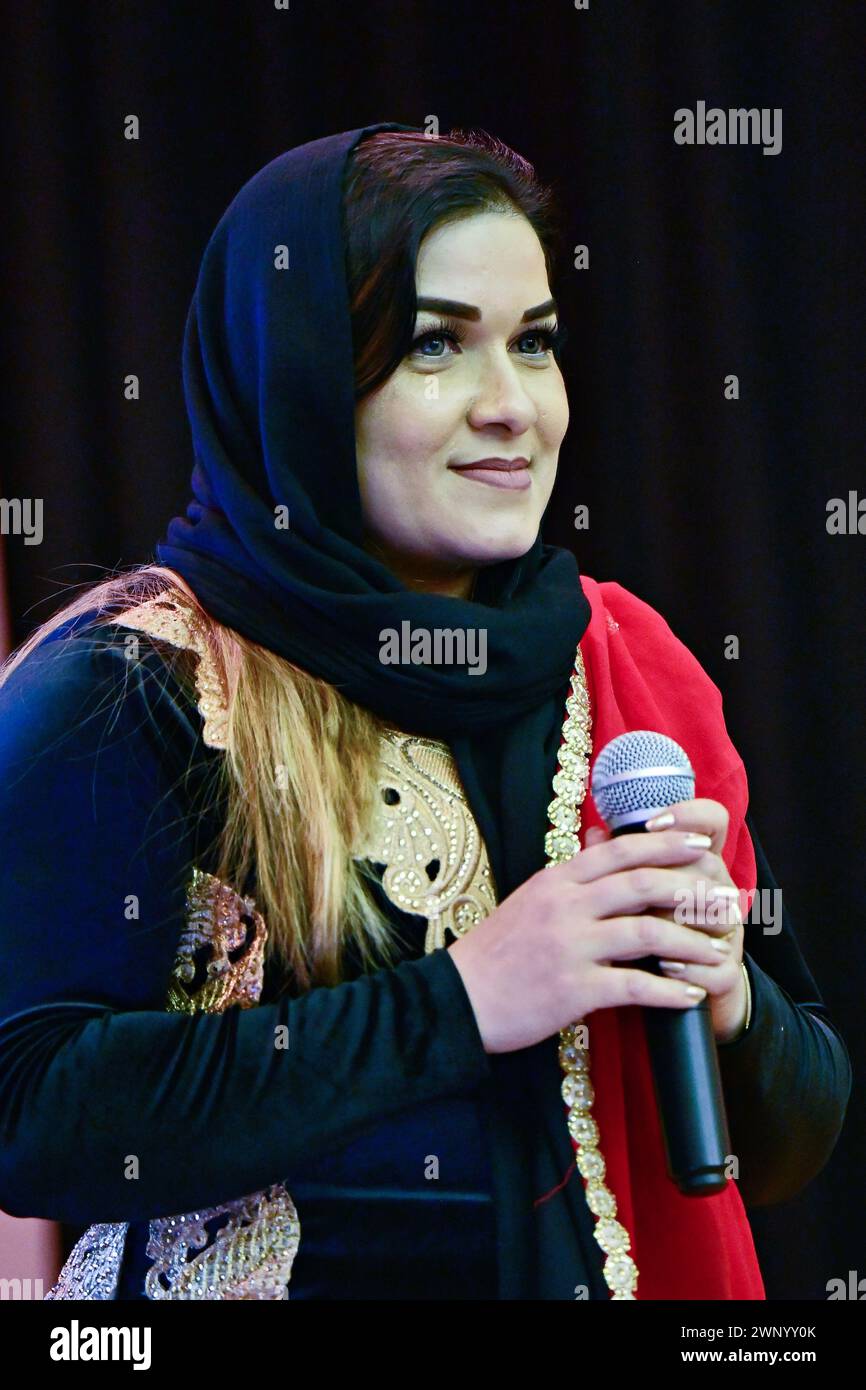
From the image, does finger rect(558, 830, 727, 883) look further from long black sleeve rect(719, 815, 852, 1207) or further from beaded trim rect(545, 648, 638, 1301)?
long black sleeve rect(719, 815, 852, 1207)

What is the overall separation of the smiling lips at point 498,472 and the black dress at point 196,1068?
0.28 metres

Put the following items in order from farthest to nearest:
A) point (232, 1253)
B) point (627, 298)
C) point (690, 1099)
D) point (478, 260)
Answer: point (627, 298)
point (478, 260)
point (232, 1253)
point (690, 1099)

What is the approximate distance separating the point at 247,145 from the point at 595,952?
128 cm

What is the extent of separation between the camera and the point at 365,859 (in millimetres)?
1195

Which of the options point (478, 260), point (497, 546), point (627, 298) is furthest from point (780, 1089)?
point (627, 298)

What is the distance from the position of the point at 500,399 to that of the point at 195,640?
30cm

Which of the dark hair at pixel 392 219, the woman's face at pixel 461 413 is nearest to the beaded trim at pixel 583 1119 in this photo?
the woman's face at pixel 461 413

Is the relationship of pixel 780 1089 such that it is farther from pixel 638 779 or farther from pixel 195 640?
pixel 195 640

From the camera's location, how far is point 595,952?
3.41 feet

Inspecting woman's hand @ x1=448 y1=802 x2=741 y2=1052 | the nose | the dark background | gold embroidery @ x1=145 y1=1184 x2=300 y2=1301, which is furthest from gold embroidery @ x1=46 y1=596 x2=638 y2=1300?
the dark background
